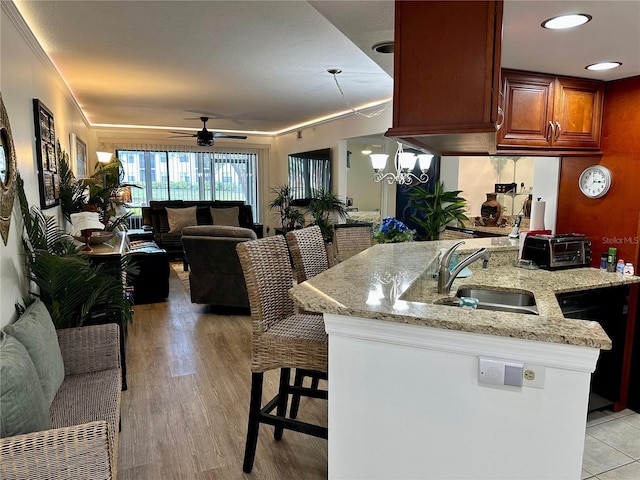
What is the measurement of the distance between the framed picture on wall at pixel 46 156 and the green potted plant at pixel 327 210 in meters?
3.65

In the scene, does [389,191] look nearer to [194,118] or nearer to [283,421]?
[194,118]

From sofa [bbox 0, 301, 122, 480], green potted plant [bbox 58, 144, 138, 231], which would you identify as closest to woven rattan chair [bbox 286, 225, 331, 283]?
sofa [bbox 0, 301, 122, 480]

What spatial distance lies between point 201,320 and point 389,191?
3343mm

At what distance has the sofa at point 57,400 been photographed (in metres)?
1.26

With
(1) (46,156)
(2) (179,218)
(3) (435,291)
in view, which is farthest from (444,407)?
(2) (179,218)

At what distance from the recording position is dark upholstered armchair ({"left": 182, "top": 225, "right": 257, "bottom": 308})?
4.45m

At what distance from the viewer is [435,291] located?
2297mm

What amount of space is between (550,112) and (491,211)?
270cm

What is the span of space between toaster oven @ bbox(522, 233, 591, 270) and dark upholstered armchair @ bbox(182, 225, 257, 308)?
263 centimetres

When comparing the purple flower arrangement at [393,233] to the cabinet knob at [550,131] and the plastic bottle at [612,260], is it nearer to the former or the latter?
the cabinet knob at [550,131]

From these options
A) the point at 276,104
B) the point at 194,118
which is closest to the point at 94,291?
the point at 276,104

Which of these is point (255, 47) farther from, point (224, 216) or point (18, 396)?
point (224, 216)

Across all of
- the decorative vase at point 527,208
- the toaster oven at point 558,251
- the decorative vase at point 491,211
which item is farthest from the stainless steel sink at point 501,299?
the decorative vase at point 527,208

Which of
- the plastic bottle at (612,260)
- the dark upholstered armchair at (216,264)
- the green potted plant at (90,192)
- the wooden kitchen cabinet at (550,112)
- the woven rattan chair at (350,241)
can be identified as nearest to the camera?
the wooden kitchen cabinet at (550,112)
